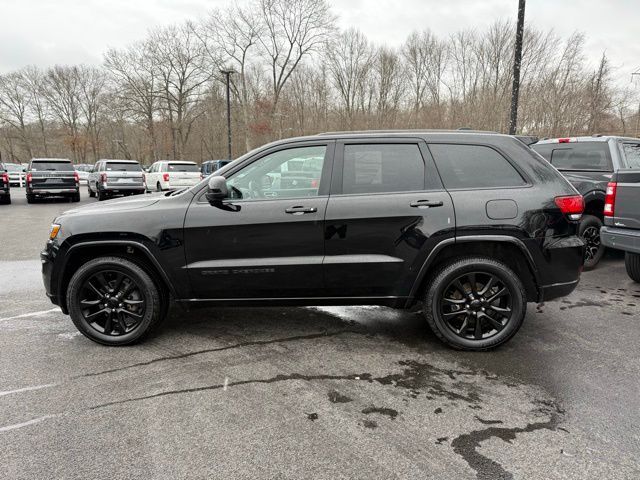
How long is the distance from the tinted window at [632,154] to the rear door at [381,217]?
5.01 meters

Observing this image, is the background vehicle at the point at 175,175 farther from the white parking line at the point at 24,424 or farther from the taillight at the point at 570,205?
the taillight at the point at 570,205

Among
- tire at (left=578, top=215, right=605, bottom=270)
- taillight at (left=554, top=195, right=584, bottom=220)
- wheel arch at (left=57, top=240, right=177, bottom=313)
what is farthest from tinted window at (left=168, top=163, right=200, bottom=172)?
taillight at (left=554, top=195, right=584, bottom=220)

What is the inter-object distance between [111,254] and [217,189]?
3.92 feet

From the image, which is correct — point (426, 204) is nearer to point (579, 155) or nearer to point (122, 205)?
point (122, 205)

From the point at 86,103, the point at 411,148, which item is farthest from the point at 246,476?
the point at 86,103

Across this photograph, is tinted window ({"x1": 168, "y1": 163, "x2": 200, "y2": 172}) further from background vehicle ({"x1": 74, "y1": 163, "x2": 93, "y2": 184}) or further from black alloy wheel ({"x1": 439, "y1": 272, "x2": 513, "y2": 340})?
background vehicle ({"x1": 74, "y1": 163, "x2": 93, "y2": 184})

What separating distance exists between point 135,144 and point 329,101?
3074cm

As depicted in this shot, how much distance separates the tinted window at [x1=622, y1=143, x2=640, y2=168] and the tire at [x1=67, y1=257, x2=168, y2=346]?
7.11 meters

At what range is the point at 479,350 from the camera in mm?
3646

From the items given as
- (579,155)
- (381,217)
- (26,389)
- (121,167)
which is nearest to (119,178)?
(121,167)

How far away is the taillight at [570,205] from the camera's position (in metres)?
3.55

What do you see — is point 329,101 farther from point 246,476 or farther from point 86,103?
point 246,476

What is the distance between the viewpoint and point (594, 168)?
6.91 meters

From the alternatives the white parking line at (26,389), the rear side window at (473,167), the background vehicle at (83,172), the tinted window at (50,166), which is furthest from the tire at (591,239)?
the background vehicle at (83,172)
